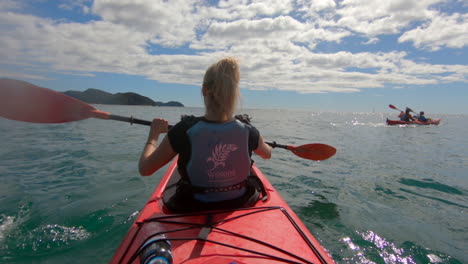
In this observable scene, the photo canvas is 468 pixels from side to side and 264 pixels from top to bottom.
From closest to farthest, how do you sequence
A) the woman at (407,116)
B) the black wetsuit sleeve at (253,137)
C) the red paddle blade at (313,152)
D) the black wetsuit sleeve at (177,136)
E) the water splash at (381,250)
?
the black wetsuit sleeve at (177,136) < the black wetsuit sleeve at (253,137) < the water splash at (381,250) < the red paddle blade at (313,152) < the woman at (407,116)

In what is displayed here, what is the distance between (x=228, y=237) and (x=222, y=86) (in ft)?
3.91

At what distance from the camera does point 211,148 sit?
87.5 inches

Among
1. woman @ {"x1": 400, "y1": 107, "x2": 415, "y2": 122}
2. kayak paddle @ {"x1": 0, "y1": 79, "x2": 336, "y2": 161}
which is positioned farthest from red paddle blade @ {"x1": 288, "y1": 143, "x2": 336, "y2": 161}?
woman @ {"x1": 400, "y1": 107, "x2": 415, "y2": 122}

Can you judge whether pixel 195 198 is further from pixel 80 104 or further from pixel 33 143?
pixel 33 143

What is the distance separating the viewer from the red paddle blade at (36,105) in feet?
12.5

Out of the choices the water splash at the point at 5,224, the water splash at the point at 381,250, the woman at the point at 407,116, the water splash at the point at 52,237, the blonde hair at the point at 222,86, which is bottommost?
the water splash at the point at 381,250

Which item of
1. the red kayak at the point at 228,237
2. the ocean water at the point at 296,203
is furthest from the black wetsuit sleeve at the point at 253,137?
the ocean water at the point at 296,203

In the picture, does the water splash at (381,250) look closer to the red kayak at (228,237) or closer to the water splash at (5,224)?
the red kayak at (228,237)

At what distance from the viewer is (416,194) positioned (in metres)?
5.95

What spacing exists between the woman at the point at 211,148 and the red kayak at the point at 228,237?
0.61 feet

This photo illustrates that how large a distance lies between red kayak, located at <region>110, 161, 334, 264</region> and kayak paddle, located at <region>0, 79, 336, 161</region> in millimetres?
1864

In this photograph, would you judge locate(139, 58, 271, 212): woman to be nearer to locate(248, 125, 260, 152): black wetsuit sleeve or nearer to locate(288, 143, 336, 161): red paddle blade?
locate(248, 125, 260, 152): black wetsuit sleeve

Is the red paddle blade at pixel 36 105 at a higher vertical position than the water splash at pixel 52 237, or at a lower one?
higher

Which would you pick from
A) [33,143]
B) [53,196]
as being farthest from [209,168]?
[33,143]
